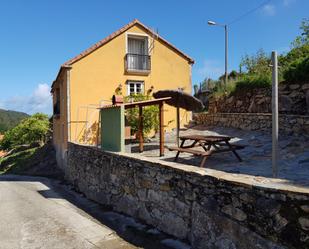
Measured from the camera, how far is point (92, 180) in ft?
36.4

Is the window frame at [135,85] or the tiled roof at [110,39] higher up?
the tiled roof at [110,39]

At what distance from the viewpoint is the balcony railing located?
1941 cm

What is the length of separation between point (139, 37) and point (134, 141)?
6.92m

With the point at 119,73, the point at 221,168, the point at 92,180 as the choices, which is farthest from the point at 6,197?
the point at 119,73

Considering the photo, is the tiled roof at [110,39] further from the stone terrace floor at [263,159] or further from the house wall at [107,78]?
the stone terrace floor at [263,159]

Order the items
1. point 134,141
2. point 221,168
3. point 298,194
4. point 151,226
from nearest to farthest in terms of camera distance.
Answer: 1. point 298,194
2. point 151,226
3. point 221,168
4. point 134,141

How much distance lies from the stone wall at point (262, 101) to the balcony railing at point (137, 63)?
4259 millimetres

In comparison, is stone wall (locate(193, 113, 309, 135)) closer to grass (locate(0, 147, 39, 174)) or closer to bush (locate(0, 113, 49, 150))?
grass (locate(0, 147, 39, 174))

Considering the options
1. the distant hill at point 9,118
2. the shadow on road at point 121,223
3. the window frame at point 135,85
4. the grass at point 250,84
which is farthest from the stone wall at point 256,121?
the distant hill at point 9,118

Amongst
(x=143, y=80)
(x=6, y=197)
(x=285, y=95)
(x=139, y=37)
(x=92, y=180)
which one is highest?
(x=139, y=37)

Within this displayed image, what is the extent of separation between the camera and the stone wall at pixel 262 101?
12.2 metres

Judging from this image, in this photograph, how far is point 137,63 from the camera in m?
19.8

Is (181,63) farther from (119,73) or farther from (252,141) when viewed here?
(252,141)

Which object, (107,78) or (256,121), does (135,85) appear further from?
(256,121)
